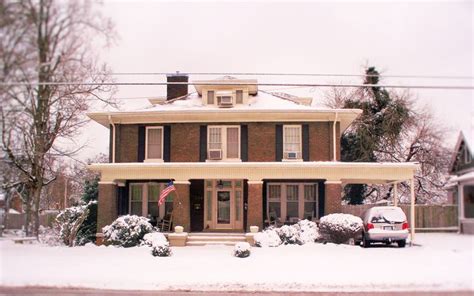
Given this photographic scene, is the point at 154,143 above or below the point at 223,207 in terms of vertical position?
above

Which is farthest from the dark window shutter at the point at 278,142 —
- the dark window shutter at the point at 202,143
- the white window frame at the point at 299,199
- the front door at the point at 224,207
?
the dark window shutter at the point at 202,143

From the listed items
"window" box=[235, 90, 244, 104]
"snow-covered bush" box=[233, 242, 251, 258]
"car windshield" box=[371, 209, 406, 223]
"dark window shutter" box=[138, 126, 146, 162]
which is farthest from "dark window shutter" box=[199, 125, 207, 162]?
"car windshield" box=[371, 209, 406, 223]

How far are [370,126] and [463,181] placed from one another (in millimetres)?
11843

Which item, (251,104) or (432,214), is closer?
(251,104)

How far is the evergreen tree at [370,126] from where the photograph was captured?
3084 cm

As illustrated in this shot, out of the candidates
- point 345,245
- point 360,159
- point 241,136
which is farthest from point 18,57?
point 360,159

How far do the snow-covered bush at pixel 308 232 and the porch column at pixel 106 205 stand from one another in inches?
332

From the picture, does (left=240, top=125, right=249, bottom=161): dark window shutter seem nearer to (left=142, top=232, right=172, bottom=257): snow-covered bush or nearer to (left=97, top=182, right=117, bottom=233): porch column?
(left=97, top=182, right=117, bottom=233): porch column

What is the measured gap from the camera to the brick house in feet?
76.8

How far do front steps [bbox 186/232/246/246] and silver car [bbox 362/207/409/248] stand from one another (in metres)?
5.24

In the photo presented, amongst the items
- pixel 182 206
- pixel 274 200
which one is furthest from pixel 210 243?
pixel 274 200

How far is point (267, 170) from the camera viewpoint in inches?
898

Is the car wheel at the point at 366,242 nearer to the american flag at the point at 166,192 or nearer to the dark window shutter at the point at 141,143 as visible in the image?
the american flag at the point at 166,192

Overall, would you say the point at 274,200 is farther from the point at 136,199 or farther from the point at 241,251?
the point at 241,251
